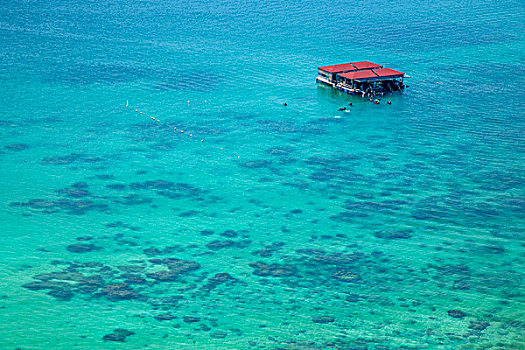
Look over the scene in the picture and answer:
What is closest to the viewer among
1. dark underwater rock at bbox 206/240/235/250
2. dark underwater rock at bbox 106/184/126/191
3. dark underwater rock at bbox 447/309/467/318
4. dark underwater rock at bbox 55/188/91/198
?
dark underwater rock at bbox 447/309/467/318

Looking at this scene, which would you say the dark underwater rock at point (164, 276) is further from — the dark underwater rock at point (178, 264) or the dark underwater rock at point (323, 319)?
the dark underwater rock at point (323, 319)

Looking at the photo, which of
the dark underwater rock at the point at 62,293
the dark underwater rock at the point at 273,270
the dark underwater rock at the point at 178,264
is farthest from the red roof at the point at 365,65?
the dark underwater rock at the point at 62,293

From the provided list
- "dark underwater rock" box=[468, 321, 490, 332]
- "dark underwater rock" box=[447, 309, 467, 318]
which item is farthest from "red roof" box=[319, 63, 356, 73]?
"dark underwater rock" box=[468, 321, 490, 332]

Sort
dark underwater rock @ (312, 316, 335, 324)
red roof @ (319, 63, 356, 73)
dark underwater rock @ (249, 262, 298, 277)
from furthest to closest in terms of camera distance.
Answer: red roof @ (319, 63, 356, 73) → dark underwater rock @ (249, 262, 298, 277) → dark underwater rock @ (312, 316, 335, 324)

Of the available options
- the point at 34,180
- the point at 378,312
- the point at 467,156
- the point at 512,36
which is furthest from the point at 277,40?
the point at 378,312

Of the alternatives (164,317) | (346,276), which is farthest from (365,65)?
(164,317)

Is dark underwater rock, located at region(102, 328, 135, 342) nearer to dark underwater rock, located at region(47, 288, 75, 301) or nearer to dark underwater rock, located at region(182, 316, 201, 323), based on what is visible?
dark underwater rock, located at region(182, 316, 201, 323)

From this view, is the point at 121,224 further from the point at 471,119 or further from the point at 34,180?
the point at 471,119
